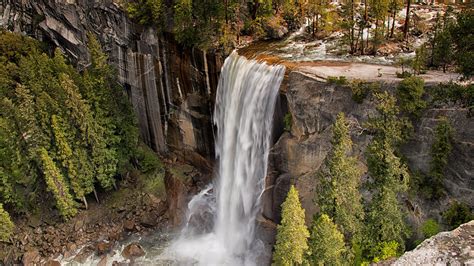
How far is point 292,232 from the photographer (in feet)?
61.4

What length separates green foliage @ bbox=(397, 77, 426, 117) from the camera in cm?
2012

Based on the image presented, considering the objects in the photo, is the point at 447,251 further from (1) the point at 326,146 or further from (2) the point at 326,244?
(1) the point at 326,146

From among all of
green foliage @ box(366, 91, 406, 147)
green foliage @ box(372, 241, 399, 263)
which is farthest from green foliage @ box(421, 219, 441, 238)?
green foliage @ box(366, 91, 406, 147)

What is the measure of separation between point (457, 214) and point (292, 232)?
864cm

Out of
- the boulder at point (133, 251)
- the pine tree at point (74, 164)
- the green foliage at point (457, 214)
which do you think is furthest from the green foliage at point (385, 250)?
the pine tree at point (74, 164)

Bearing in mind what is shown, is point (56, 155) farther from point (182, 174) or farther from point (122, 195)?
point (182, 174)

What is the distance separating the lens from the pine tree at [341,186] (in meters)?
17.5

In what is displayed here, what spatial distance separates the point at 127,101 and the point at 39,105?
7.56 metres

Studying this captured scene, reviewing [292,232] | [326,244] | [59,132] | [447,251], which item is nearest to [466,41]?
[326,244]

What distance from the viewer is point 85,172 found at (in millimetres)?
33781

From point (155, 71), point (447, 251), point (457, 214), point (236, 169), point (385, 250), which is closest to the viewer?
point (447, 251)

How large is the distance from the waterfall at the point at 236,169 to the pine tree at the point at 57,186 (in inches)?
372

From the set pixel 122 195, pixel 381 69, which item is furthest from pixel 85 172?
pixel 381 69

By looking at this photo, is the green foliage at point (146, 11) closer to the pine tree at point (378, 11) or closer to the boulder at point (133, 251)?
the pine tree at point (378, 11)
